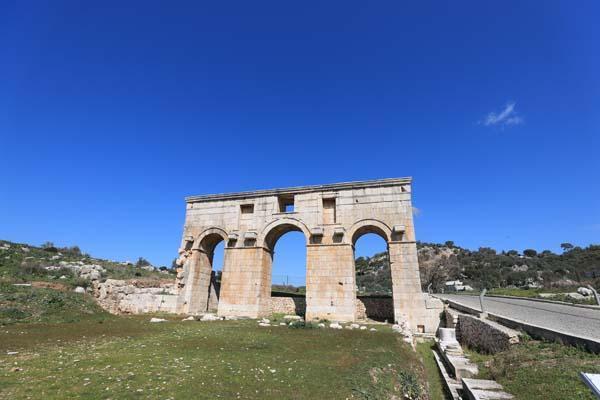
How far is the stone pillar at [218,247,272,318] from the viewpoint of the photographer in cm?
1711

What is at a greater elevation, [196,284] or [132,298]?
[196,284]

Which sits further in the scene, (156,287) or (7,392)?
(156,287)

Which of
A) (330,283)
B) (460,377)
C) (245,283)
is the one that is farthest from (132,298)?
(460,377)

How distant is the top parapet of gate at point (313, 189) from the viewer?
54.2 ft

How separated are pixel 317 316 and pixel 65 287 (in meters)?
15.7

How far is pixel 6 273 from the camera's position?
19.8 meters

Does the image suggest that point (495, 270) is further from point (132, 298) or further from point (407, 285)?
point (132, 298)

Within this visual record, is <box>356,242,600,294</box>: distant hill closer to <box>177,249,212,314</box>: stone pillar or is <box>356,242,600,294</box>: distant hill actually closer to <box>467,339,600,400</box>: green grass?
<box>177,249,212,314</box>: stone pillar

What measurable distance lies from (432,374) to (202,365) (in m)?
6.80

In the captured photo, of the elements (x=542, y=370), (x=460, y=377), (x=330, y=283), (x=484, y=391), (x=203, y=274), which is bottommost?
(x=460, y=377)

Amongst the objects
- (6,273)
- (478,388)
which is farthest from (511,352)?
(6,273)

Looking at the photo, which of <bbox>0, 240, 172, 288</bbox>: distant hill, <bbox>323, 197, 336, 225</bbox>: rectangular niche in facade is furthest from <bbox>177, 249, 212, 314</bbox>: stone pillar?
<bbox>323, 197, 336, 225</bbox>: rectangular niche in facade

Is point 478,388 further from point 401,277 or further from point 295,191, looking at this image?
point 295,191

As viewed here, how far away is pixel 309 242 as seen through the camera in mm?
17078
